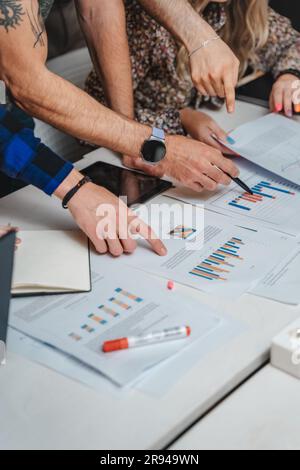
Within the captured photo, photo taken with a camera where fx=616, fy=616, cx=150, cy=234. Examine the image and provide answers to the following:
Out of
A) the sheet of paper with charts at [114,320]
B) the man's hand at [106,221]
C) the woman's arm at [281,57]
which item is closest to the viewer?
the sheet of paper with charts at [114,320]

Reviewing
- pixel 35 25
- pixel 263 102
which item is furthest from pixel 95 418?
pixel 263 102

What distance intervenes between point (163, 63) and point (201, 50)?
0.25 meters

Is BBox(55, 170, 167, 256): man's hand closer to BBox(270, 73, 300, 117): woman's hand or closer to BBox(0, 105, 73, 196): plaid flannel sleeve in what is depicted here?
BBox(0, 105, 73, 196): plaid flannel sleeve

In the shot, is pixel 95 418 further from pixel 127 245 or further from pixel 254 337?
pixel 127 245

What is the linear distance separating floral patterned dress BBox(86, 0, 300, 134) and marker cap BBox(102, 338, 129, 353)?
851mm

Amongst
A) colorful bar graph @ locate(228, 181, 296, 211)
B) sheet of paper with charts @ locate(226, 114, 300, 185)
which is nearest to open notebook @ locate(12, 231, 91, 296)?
colorful bar graph @ locate(228, 181, 296, 211)

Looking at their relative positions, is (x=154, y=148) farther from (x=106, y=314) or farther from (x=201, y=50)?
(x=106, y=314)

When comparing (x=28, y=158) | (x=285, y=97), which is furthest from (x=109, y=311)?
(x=285, y=97)

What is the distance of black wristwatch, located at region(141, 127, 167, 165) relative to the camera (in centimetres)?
134

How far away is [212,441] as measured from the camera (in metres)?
0.76

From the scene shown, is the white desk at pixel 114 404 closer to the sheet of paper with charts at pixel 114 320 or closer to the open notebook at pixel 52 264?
the sheet of paper with charts at pixel 114 320

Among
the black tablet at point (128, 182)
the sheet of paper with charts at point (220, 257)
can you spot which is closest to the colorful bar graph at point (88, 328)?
the sheet of paper with charts at point (220, 257)

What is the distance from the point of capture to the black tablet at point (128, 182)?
134 centimetres

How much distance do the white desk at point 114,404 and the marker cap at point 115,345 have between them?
7 cm
